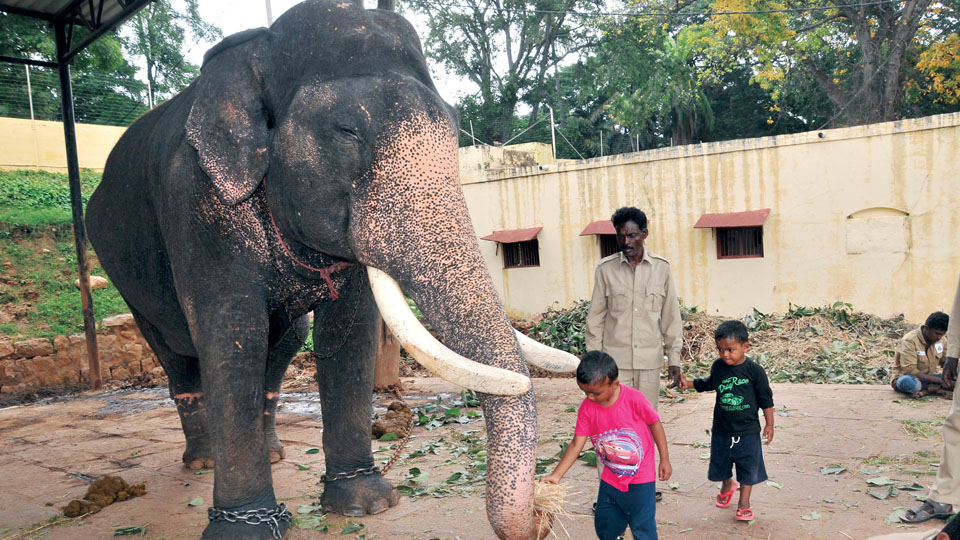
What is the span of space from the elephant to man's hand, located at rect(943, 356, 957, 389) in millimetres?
2203

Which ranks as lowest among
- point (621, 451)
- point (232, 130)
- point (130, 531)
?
point (130, 531)

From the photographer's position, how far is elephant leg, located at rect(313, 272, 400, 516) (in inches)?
144

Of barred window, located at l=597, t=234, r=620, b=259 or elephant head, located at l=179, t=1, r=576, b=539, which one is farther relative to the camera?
barred window, located at l=597, t=234, r=620, b=259

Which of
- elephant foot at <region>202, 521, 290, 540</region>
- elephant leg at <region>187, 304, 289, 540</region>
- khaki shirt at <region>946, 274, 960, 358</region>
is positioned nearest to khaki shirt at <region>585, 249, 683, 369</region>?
khaki shirt at <region>946, 274, 960, 358</region>

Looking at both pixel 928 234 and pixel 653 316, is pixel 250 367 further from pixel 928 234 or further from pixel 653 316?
pixel 928 234

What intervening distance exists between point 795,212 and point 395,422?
339 inches

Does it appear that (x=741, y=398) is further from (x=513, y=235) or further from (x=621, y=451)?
(x=513, y=235)

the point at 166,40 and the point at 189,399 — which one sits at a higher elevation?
the point at 166,40

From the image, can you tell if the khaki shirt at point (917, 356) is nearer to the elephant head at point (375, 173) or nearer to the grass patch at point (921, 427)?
the grass patch at point (921, 427)

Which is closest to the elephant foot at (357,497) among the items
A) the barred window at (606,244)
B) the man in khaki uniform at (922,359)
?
the man in khaki uniform at (922,359)

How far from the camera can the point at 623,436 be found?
2.77 m

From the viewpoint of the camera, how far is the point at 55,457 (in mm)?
5348

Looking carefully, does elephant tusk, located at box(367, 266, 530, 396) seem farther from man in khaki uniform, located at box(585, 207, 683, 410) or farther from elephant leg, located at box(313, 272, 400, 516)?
man in khaki uniform, located at box(585, 207, 683, 410)

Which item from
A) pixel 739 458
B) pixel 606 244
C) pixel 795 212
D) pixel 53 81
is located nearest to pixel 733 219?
pixel 795 212
